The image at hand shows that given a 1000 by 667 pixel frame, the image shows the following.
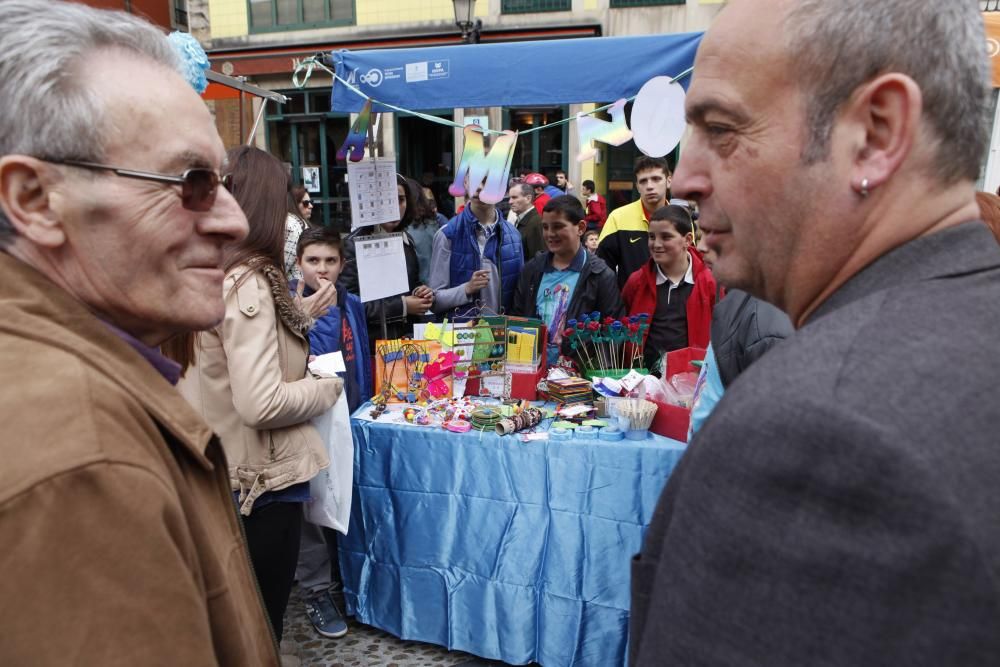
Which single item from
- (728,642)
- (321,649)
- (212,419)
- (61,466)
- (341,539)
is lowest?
(321,649)

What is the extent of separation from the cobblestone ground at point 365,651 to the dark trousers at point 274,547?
67 cm

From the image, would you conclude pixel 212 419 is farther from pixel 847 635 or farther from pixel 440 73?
pixel 440 73

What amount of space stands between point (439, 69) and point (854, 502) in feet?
13.8

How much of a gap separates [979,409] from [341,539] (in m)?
3.02

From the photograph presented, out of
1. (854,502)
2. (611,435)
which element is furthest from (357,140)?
(854,502)

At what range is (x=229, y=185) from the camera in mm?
2312

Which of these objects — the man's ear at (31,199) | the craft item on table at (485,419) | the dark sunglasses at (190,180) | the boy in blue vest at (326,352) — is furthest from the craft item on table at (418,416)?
the man's ear at (31,199)

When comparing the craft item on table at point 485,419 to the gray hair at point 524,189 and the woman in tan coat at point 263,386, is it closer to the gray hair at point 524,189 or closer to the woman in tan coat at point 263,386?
the woman in tan coat at point 263,386

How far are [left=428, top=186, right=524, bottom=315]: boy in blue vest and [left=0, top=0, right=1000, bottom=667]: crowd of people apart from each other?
332 cm

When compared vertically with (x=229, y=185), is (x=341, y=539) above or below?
below

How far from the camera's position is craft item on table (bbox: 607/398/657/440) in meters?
2.81

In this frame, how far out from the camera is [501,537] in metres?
2.86

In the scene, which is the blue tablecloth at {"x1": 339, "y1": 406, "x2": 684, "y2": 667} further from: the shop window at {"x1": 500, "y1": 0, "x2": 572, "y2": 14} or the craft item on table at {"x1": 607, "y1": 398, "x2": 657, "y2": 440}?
the shop window at {"x1": 500, "y1": 0, "x2": 572, "y2": 14}

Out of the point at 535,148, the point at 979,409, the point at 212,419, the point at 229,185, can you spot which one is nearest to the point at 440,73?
Answer: the point at 229,185
